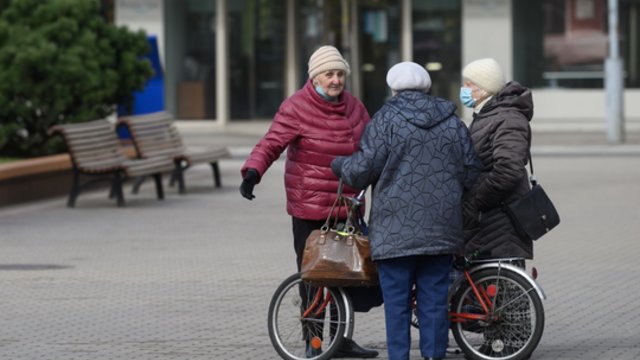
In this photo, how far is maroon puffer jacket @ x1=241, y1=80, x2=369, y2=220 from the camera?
8.38 meters

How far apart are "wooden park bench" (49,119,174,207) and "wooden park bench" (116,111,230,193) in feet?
1.81

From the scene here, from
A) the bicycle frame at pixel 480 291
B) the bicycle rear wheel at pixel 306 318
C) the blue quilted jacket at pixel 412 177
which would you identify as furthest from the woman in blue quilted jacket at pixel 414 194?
the bicycle rear wheel at pixel 306 318

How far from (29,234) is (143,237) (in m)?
1.09

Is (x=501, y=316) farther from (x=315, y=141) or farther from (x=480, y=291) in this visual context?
A: (x=315, y=141)

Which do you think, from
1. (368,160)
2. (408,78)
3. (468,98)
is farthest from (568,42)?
(368,160)

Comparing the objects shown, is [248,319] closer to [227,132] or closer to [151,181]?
[151,181]

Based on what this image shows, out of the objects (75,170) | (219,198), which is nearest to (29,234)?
(75,170)

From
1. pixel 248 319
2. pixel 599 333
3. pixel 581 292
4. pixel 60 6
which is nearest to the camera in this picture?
pixel 599 333

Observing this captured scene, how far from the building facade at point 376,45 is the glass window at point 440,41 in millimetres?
21

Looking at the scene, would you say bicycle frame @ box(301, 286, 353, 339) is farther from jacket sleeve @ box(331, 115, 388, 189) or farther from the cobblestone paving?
jacket sleeve @ box(331, 115, 388, 189)

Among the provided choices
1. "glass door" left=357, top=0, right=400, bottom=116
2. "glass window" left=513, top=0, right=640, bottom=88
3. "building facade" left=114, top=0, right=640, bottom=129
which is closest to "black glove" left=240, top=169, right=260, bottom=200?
"building facade" left=114, top=0, right=640, bottom=129

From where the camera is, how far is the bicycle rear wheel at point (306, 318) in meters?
8.13

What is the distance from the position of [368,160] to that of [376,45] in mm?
27539

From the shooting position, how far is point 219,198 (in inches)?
726
